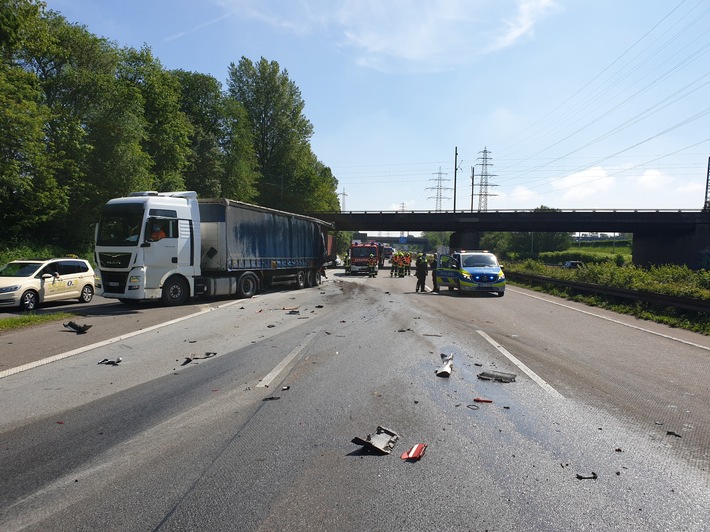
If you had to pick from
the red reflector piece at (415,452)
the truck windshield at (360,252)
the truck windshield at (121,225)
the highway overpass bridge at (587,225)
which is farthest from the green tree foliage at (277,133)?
the red reflector piece at (415,452)

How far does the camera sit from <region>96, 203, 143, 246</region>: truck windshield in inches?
578

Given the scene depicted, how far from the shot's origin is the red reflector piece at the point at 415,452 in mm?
4113

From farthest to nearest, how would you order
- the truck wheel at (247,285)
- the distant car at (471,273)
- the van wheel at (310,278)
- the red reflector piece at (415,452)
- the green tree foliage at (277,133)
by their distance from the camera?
the green tree foliage at (277,133)
the van wheel at (310,278)
the distant car at (471,273)
the truck wheel at (247,285)
the red reflector piece at (415,452)

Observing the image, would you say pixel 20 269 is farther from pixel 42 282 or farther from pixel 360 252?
pixel 360 252

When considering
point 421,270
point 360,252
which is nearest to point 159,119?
point 360,252

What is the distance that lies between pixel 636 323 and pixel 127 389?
12.9 metres

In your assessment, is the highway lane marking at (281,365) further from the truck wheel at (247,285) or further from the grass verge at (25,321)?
the truck wheel at (247,285)

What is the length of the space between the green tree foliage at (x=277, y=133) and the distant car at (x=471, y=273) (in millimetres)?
41603

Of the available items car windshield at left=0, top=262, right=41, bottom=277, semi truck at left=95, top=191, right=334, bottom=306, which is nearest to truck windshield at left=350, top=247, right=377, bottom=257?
semi truck at left=95, top=191, right=334, bottom=306

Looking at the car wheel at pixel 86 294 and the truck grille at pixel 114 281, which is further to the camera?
the car wheel at pixel 86 294

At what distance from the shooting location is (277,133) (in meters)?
64.4

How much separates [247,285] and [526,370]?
44.5 ft

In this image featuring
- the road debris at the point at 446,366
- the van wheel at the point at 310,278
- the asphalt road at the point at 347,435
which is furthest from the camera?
the van wheel at the point at 310,278

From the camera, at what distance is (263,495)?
11.3ft
